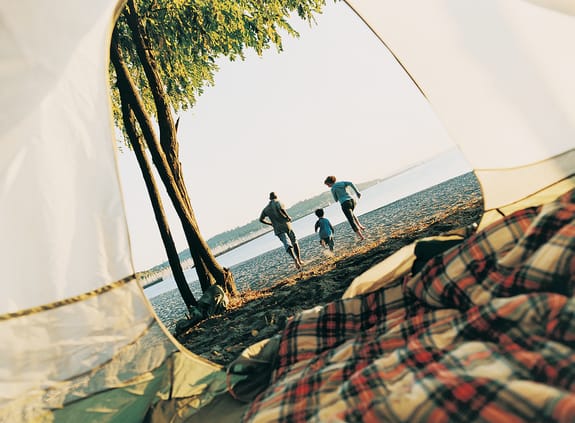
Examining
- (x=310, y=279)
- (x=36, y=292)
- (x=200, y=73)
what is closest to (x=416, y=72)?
(x=36, y=292)

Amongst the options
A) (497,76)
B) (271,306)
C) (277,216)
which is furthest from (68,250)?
(277,216)

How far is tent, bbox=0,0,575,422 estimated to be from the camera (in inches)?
76.4

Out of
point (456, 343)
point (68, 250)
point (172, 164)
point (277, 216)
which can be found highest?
point (172, 164)

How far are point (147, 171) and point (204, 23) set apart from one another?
111 inches

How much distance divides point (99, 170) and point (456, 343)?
1.95 metres

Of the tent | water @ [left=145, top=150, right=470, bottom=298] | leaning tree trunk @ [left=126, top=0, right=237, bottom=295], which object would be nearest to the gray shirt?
leaning tree trunk @ [left=126, top=0, right=237, bottom=295]

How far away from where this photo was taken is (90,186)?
83.5 inches

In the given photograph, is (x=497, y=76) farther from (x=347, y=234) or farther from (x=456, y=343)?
(x=347, y=234)

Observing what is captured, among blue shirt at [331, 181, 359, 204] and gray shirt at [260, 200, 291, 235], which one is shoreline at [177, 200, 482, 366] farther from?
gray shirt at [260, 200, 291, 235]

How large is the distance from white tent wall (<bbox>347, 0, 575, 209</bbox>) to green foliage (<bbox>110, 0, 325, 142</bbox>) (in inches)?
186

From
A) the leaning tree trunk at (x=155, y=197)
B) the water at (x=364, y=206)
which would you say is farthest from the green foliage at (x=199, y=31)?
the water at (x=364, y=206)

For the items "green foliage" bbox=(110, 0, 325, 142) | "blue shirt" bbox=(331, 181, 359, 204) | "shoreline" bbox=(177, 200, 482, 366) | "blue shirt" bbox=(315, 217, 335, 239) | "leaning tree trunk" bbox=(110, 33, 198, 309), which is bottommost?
"shoreline" bbox=(177, 200, 482, 366)

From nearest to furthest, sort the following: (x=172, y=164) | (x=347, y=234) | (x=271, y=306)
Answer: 1. (x=271, y=306)
2. (x=172, y=164)
3. (x=347, y=234)

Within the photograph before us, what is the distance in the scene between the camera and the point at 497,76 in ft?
7.78
